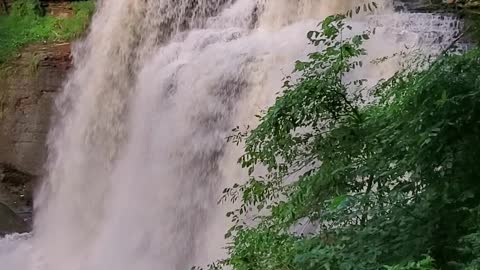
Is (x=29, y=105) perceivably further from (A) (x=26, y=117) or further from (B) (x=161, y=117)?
(B) (x=161, y=117)

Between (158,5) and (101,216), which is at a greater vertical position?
(158,5)

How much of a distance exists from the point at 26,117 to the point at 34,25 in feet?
6.26

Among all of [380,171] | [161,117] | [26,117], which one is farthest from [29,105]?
[380,171]

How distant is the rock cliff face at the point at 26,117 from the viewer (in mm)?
9828

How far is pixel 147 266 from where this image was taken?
22.5ft

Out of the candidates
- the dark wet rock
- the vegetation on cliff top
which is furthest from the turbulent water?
the vegetation on cliff top

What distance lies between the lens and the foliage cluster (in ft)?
8.91

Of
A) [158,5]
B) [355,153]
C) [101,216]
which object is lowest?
[355,153]

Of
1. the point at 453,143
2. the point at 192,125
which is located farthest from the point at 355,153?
the point at 192,125

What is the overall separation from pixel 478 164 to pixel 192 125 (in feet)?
15.0

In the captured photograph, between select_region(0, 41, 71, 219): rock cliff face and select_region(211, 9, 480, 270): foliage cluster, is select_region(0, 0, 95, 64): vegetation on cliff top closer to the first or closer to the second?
select_region(0, 41, 71, 219): rock cliff face

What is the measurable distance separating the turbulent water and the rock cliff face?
0.22m

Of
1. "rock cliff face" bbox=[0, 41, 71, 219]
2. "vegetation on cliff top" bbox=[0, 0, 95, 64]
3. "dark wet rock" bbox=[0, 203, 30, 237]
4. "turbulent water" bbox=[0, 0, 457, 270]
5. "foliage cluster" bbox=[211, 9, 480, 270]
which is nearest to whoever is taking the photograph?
"foliage cluster" bbox=[211, 9, 480, 270]

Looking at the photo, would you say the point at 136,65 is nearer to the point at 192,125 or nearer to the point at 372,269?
the point at 192,125
